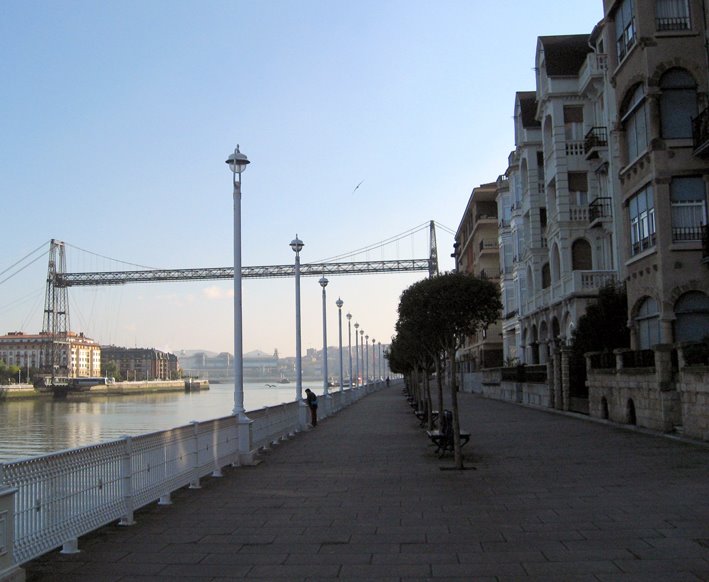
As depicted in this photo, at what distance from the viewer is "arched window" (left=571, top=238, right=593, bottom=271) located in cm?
3703

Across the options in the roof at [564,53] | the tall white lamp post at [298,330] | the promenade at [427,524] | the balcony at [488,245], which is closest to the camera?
the promenade at [427,524]

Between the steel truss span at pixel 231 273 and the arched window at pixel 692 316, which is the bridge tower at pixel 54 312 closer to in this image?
the steel truss span at pixel 231 273

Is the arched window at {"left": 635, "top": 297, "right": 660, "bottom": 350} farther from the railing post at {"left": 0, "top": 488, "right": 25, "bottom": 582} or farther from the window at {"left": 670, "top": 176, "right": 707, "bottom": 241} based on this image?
the railing post at {"left": 0, "top": 488, "right": 25, "bottom": 582}

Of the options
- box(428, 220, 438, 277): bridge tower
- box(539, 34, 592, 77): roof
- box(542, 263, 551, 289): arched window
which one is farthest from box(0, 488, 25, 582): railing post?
box(428, 220, 438, 277): bridge tower

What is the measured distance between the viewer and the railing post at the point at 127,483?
9.34 m

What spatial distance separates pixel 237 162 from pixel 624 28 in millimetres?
14293

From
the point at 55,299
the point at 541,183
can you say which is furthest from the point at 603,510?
the point at 55,299

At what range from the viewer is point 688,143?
22531 millimetres

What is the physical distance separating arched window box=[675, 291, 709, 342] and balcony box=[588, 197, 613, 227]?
12.1 meters

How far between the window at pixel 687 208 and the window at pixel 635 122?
1.60 meters

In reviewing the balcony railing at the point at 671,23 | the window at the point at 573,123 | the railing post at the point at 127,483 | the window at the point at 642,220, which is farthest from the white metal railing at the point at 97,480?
the window at the point at 573,123

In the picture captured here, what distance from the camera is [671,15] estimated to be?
2314 cm

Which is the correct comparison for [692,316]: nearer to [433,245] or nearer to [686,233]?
[686,233]

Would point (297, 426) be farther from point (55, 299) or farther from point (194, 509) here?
point (55, 299)
